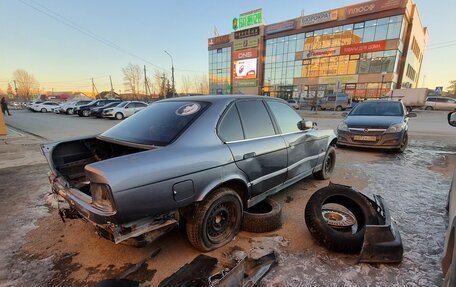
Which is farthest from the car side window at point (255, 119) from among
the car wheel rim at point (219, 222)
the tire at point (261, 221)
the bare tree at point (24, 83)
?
the bare tree at point (24, 83)

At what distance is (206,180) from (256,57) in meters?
51.6

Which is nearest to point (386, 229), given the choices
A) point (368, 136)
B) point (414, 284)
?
point (414, 284)

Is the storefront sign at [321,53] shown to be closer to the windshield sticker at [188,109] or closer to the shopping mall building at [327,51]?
the shopping mall building at [327,51]

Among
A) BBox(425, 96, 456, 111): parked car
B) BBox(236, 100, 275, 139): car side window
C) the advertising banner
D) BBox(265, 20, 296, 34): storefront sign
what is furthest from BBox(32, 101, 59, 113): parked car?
BBox(425, 96, 456, 111): parked car

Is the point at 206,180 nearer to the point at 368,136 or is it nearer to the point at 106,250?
the point at 106,250

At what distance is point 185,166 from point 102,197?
70 centimetres

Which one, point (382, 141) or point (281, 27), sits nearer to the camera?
point (382, 141)

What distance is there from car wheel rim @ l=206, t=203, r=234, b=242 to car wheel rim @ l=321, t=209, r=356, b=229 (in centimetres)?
114

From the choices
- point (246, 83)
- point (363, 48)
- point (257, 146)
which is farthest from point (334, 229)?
point (246, 83)

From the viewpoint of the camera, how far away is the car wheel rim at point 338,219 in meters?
2.89

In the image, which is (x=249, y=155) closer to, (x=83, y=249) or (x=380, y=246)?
(x=380, y=246)

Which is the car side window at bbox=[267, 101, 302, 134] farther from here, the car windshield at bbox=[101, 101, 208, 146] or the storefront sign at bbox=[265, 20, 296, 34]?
the storefront sign at bbox=[265, 20, 296, 34]

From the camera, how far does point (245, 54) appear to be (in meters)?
51.6

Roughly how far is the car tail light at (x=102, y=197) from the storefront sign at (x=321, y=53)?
148ft
